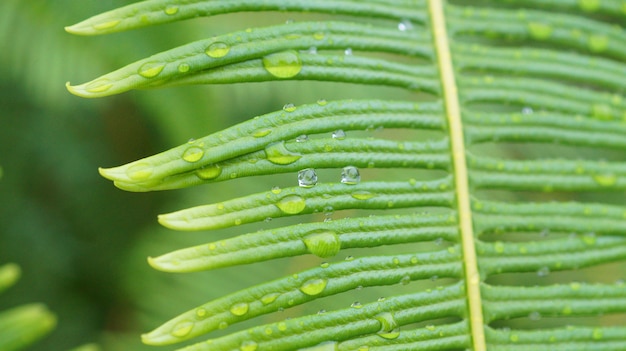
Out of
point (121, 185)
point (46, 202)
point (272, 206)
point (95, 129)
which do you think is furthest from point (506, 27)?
point (46, 202)

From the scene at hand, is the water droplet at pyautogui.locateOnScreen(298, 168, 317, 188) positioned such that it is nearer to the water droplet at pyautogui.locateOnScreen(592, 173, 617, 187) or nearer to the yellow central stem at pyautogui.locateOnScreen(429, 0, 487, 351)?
the yellow central stem at pyautogui.locateOnScreen(429, 0, 487, 351)

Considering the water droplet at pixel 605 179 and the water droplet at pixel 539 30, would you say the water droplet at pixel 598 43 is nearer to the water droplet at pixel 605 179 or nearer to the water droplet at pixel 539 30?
the water droplet at pixel 539 30

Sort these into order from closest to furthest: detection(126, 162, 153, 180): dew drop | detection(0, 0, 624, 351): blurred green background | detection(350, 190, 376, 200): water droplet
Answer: detection(126, 162, 153, 180): dew drop → detection(350, 190, 376, 200): water droplet → detection(0, 0, 624, 351): blurred green background

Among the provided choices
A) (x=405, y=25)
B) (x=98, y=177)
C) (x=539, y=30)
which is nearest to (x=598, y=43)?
(x=539, y=30)

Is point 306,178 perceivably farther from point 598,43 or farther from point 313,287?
point 598,43

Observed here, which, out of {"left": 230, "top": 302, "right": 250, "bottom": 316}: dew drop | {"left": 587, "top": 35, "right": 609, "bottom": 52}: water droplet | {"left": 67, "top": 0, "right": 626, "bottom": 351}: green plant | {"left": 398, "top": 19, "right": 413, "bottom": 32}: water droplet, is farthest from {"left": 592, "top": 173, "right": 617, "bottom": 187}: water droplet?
{"left": 230, "top": 302, "right": 250, "bottom": 316}: dew drop

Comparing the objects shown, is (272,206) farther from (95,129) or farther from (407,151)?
(95,129)
